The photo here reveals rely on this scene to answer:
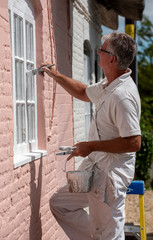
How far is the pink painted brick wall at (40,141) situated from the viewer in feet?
11.3

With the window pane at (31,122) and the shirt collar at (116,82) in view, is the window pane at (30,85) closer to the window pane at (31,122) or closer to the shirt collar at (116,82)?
the window pane at (31,122)

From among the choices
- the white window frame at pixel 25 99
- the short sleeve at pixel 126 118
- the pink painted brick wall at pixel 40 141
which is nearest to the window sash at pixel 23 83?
the white window frame at pixel 25 99

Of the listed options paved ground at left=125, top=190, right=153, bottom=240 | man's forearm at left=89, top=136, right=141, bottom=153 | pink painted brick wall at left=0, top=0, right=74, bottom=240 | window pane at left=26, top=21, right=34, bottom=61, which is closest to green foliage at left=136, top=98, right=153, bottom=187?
paved ground at left=125, top=190, right=153, bottom=240

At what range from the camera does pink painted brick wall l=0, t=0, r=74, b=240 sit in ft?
11.3

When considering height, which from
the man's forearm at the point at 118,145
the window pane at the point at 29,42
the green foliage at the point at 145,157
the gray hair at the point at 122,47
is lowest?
the green foliage at the point at 145,157

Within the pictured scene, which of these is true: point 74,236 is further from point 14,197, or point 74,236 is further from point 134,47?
point 134,47

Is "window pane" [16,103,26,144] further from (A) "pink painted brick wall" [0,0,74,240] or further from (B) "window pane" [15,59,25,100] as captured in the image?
(A) "pink painted brick wall" [0,0,74,240]

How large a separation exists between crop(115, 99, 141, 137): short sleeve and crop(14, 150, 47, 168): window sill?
884mm

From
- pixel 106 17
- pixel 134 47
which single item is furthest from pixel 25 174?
pixel 106 17

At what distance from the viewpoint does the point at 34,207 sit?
4.25 meters

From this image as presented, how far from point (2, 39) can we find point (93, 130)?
1.11 m

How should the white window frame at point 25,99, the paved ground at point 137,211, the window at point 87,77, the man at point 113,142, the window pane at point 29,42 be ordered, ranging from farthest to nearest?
1. the window at point 87,77
2. the paved ground at point 137,211
3. the window pane at point 29,42
4. the white window frame at point 25,99
5. the man at point 113,142

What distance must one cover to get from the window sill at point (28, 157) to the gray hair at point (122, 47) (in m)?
1.14

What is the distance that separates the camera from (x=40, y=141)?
15.2ft
